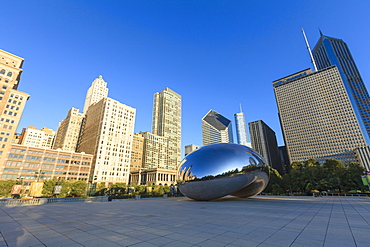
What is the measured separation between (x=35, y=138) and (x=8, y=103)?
88897 mm

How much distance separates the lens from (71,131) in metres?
134

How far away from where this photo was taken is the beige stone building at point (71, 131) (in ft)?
429

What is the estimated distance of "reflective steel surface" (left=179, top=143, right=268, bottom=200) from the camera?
17031mm

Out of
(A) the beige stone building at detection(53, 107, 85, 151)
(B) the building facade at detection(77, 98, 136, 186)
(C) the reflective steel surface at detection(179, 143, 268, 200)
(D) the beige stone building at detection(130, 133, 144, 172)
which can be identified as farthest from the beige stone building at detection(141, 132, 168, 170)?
(C) the reflective steel surface at detection(179, 143, 268, 200)

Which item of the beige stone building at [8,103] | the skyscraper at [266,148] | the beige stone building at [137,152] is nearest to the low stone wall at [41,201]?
the beige stone building at [8,103]

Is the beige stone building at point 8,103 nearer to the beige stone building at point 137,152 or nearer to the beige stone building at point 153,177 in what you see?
the beige stone building at point 153,177

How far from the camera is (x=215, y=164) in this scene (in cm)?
1720

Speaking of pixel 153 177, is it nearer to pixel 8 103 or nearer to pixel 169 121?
pixel 169 121

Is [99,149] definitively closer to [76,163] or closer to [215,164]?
[76,163]

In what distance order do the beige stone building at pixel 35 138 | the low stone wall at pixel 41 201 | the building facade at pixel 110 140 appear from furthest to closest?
the beige stone building at pixel 35 138 < the building facade at pixel 110 140 < the low stone wall at pixel 41 201

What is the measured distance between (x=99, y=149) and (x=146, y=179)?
33.9m

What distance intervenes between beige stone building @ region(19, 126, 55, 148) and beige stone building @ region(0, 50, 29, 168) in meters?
80.6

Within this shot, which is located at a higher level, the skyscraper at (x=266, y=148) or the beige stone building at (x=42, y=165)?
the skyscraper at (x=266, y=148)

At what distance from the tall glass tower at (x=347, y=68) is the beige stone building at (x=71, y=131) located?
204031 mm
